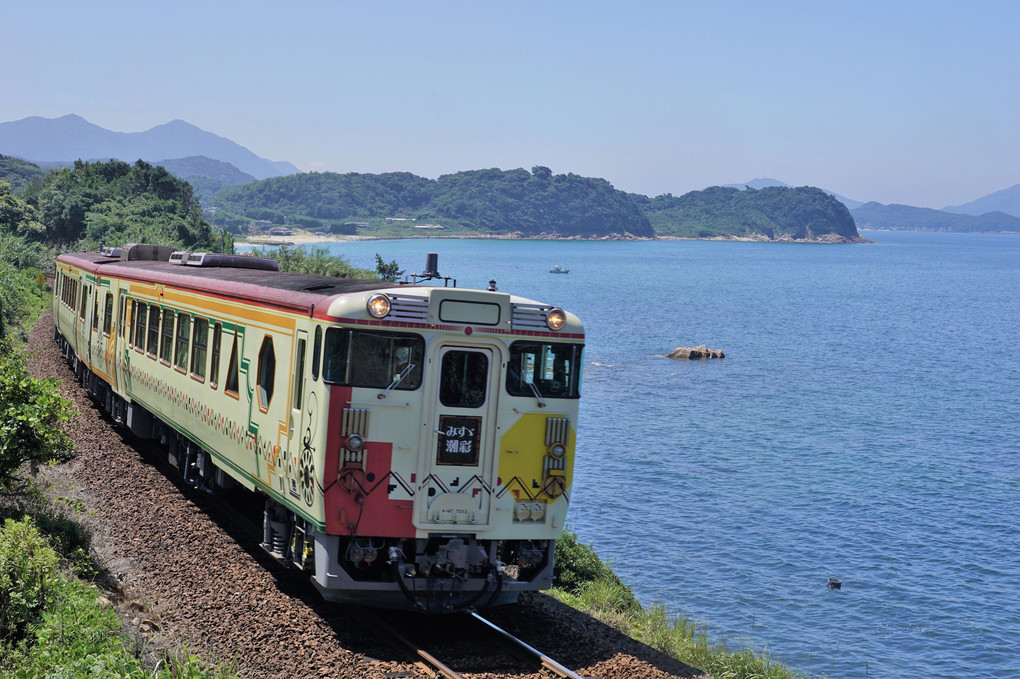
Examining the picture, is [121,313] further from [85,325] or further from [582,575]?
[582,575]

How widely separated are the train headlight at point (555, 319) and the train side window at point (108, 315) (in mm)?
12871

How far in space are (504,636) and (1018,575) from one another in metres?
22.0

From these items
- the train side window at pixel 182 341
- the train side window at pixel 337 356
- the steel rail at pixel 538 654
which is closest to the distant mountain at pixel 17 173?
the train side window at pixel 182 341

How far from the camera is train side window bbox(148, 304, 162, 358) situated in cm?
1717

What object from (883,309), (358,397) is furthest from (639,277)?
(358,397)

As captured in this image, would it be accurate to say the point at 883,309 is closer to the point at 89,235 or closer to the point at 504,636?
the point at 89,235

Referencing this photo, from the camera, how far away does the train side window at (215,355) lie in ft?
45.2

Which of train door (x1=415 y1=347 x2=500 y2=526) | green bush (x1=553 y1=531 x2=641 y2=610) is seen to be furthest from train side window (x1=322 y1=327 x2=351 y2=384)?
green bush (x1=553 y1=531 x2=641 y2=610)

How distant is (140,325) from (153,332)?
110 cm

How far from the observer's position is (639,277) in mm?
158875

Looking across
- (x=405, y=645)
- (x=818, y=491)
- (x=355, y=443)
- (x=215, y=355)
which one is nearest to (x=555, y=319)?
(x=355, y=443)

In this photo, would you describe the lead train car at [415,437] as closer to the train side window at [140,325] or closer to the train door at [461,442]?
the train door at [461,442]

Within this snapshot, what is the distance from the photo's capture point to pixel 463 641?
10633 mm

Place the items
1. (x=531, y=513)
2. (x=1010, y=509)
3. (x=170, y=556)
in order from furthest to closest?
1. (x=1010, y=509)
2. (x=170, y=556)
3. (x=531, y=513)
